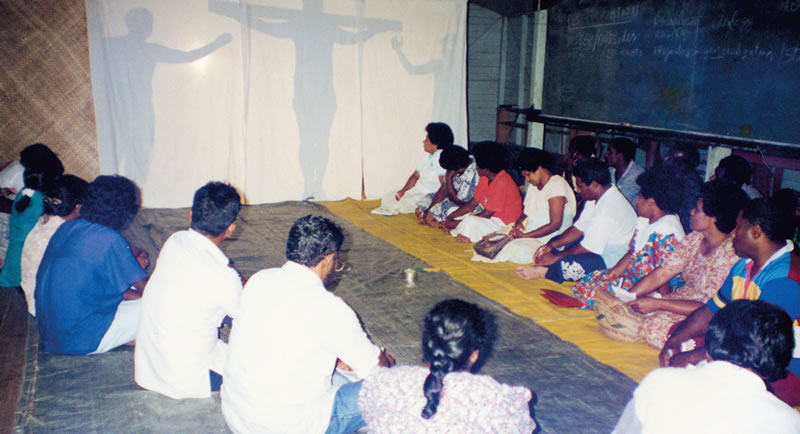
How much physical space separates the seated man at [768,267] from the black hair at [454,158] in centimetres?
332

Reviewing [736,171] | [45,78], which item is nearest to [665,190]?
[736,171]

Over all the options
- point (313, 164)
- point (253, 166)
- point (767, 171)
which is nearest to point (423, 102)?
point (313, 164)

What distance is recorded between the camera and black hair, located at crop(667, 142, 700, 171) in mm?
4391

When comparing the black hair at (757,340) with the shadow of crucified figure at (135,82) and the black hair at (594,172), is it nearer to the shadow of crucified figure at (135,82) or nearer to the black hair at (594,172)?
the black hair at (594,172)

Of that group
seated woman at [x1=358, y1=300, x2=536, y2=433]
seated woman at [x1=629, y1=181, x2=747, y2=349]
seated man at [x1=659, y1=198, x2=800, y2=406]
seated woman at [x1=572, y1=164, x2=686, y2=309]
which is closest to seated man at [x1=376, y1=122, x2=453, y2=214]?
seated woman at [x1=572, y1=164, x2=686, y2=309]

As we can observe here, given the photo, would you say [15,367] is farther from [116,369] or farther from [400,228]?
[400,228]

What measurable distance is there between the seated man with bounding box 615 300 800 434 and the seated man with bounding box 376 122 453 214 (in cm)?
470

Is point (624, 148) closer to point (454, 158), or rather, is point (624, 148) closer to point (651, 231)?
point (454, 158)

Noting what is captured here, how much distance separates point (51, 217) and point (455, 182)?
12.2 feet

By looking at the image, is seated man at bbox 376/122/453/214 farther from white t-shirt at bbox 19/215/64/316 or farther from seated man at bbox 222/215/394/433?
seated man at bbox 222/215/394/433

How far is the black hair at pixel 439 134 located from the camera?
625 centimetres

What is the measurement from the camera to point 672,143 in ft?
15.3

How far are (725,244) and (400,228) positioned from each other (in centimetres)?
337

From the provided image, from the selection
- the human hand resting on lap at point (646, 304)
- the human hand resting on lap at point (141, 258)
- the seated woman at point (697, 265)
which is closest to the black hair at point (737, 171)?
the seated woman at point (697, 265)
